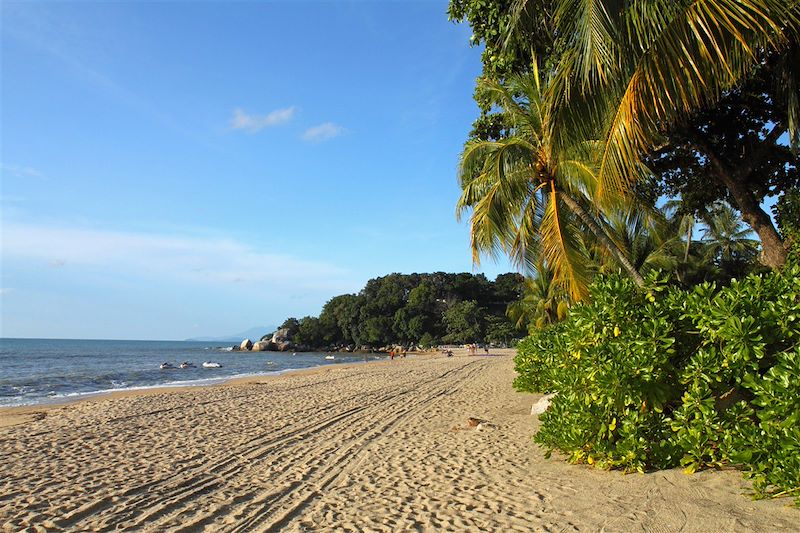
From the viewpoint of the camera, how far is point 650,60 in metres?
4.46

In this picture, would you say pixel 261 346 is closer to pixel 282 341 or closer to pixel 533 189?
pixel 282 341

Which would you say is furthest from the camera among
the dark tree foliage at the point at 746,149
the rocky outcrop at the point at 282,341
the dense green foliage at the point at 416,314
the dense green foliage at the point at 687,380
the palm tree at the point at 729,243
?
the rocky outcrop at the point at 282,341

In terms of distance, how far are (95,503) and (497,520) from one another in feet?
12.7

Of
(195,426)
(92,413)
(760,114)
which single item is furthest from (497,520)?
(92,413)

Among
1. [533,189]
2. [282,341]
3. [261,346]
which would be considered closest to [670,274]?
[533,189]

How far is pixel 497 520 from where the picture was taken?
4223 mm

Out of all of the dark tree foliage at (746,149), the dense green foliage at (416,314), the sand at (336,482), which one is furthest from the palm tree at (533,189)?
the dense green foliage at (416,314)

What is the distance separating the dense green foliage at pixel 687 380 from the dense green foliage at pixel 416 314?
187 feet

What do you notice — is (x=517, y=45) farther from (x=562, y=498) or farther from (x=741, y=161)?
(x=562, y=498)

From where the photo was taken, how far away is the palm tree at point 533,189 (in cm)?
849

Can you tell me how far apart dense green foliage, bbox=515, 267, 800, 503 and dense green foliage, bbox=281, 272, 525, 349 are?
5697 centimetres

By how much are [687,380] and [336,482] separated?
3751mm

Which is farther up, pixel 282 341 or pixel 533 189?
pixel 533 189

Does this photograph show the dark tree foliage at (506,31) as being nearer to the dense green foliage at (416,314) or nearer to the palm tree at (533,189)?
the palm tree at (533,189)
